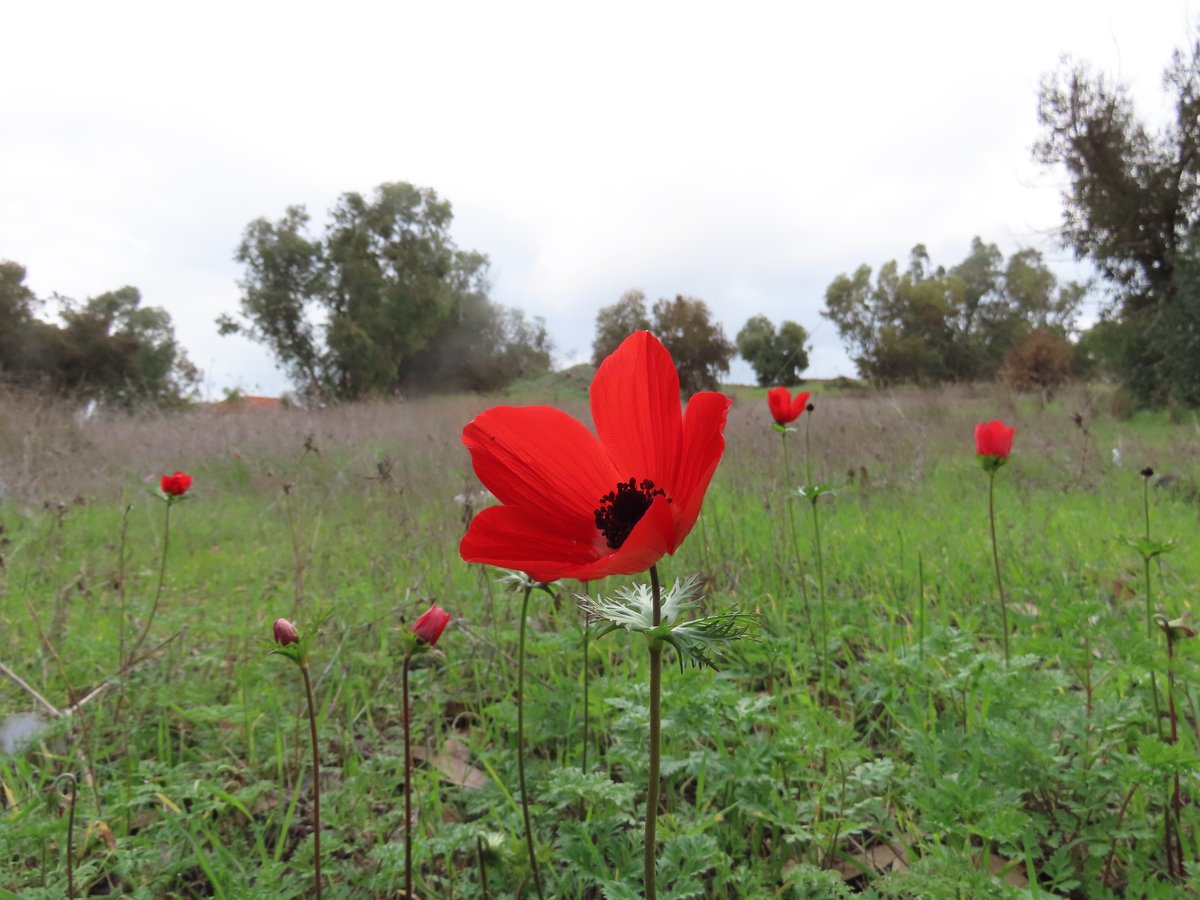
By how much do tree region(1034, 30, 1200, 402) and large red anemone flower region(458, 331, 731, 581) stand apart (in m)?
14.6

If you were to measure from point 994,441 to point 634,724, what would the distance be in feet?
4.08

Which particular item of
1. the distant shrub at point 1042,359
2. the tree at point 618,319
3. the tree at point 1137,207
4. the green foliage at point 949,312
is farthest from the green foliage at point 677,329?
the green foliage at point 949,312

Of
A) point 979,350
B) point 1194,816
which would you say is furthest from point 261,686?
point 979,350

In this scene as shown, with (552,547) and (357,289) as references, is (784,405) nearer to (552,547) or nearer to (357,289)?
(552,547)

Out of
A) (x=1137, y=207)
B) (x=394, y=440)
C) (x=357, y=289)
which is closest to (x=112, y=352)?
(x=357, y=289)

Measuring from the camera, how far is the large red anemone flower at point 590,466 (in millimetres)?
667

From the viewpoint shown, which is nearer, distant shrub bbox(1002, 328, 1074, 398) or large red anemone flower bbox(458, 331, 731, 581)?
large red anemone flower bbox(458, 331, 731, 581)

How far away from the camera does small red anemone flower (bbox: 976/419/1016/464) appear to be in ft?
5.99

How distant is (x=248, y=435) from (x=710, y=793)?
7961 mm

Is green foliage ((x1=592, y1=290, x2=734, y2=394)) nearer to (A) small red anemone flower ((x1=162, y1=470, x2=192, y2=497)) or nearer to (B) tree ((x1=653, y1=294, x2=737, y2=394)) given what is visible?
(B) tree ((x1=653, y1=294, x2=737, y2=394))

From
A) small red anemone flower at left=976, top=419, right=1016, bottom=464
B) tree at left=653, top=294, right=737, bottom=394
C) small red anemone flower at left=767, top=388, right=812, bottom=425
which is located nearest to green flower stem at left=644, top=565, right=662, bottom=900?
small red anemone flower at left=976, top=419, right=1016, bottom=464

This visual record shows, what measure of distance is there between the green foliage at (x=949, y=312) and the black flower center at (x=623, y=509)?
26.2 metres

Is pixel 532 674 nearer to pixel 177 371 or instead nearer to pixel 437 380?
pixel 437 380

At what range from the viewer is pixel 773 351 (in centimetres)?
520
